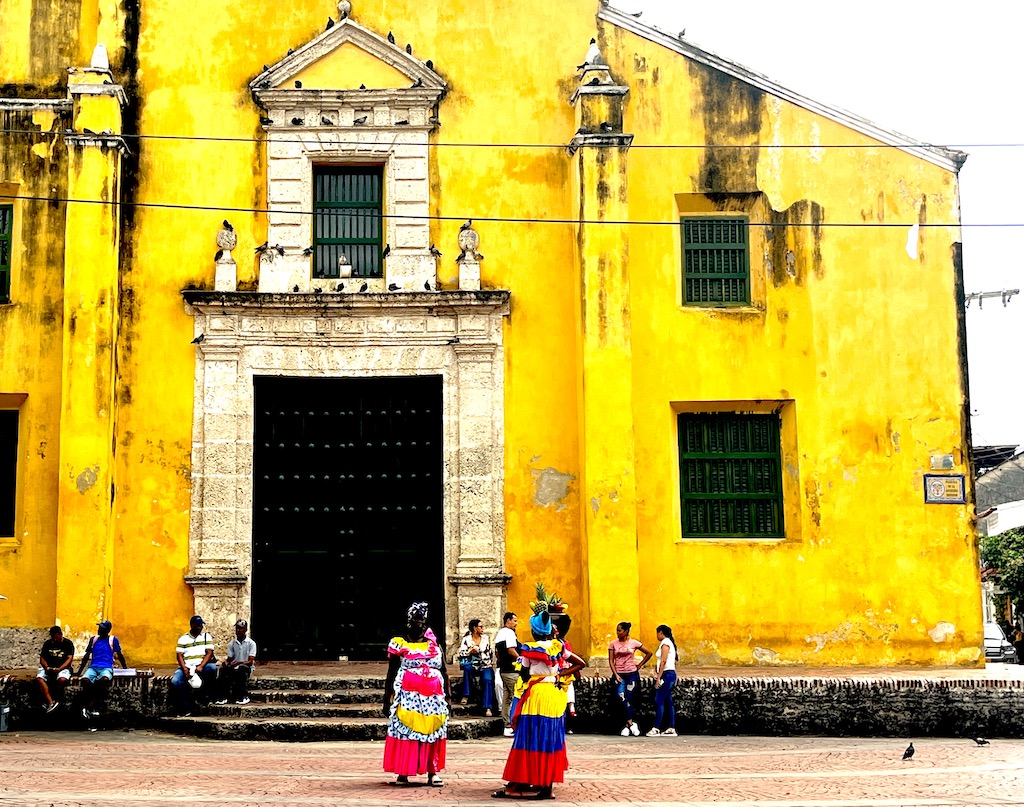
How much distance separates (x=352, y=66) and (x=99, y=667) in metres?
7.64

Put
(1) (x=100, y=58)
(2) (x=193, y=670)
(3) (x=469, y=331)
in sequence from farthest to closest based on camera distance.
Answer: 1. (3) (x=469, y=331)
2. (1) (x=100, y=58)
3. (2) (x=193, y=670)

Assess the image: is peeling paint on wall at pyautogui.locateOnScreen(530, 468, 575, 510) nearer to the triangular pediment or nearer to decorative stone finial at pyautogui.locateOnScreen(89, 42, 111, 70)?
the triangular pediment

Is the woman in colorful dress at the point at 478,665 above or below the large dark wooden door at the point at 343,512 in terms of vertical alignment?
below

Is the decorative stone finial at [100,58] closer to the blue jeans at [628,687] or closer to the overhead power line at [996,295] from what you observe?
the blue jeans at [628,687]

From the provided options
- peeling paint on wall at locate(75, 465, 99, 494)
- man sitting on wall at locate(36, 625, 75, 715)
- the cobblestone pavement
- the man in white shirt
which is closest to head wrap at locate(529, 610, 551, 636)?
the cobblestone pavement

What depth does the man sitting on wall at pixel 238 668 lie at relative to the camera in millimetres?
14281

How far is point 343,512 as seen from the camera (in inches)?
651

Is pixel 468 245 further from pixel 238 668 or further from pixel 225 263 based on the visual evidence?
pixel 238 668

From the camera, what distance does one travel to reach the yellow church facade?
53.2 ft

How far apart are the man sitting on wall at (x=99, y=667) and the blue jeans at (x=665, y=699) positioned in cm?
556

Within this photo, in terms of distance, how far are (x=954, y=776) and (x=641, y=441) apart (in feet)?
20.8

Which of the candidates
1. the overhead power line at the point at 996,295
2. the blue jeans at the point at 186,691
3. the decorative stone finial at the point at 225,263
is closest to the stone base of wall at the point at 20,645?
the blue jeans at the point at 186,691

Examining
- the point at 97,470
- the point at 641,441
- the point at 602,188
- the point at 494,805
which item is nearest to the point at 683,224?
the point at 602,188

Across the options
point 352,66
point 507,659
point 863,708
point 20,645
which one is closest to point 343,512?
point 507,659
